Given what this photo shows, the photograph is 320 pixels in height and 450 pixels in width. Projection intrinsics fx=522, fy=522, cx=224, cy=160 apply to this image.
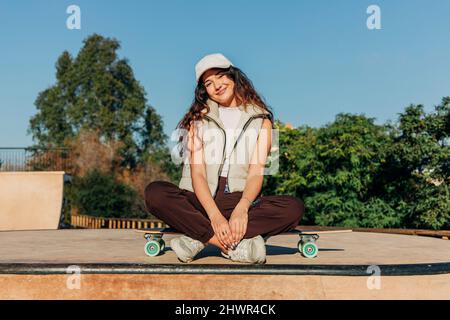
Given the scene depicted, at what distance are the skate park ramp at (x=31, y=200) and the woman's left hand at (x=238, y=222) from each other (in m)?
7.31

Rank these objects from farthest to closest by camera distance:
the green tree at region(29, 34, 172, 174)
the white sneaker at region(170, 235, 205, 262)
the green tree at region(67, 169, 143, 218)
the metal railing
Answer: the green tree at region(29, 34, 172, 174)
the green tree at region(67, 169, 143, 218)
the metal railing
the white sneaker at region(170, 235, 205, 262)

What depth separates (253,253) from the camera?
3.46m

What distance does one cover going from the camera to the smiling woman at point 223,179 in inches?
142

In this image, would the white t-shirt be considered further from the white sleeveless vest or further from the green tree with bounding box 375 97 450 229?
the green tree with bounding box 375 97 450 229

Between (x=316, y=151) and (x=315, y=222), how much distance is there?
125 inches

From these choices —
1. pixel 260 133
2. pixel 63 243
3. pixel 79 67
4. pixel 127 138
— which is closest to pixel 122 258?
pixel 260 133

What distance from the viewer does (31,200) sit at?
10.2 m

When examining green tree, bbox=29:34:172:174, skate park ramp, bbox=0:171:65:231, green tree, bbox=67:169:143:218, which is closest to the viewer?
skate park ramp, bbox=0:171:65:231

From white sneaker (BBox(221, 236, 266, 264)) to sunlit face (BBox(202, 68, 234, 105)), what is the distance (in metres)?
1.10

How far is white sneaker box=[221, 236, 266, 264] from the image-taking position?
3453mm

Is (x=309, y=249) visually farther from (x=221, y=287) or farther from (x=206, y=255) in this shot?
(x=221, y=287)

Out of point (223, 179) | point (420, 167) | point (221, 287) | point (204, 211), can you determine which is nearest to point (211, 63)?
point (223, 179)

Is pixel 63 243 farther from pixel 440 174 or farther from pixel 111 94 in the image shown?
pixel 111 94

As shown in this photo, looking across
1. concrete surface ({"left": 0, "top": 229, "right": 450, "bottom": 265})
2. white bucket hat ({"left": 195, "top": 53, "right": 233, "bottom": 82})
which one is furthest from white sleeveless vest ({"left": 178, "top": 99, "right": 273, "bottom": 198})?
concrete surface ({"left": 0, "top": 229, "right": 450, "bottom": 265})
